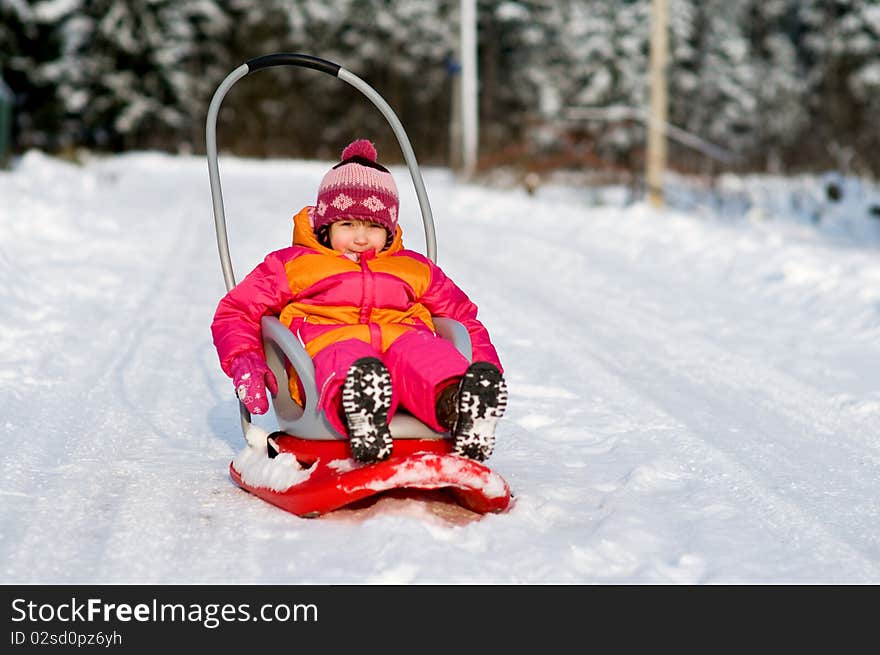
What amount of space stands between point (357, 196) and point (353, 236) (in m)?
0.15

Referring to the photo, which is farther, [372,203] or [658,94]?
[658,94]

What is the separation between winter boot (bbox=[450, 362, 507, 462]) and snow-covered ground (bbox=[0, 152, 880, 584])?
0.23 metres

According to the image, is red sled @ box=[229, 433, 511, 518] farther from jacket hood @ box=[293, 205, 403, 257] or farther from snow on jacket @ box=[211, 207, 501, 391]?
jacket hood @ box=[293, 205, 403, 257]

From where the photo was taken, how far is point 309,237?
12.4 ft

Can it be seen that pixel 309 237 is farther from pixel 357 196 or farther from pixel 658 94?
pixel 658 94

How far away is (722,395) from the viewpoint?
4980 millimetres

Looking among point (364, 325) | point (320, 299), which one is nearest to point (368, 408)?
point (364, 325)

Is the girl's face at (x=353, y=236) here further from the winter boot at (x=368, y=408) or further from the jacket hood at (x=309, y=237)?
the winter boot at (x=368, y=408)

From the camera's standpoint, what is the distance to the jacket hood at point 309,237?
374 centimetres

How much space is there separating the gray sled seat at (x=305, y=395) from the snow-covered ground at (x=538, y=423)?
0.25 meters

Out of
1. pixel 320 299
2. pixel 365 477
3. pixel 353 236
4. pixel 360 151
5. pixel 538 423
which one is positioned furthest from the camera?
pixel 538 423

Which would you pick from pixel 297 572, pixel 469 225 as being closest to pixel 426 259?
pixel 297 572

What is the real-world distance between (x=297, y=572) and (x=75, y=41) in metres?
33.7
